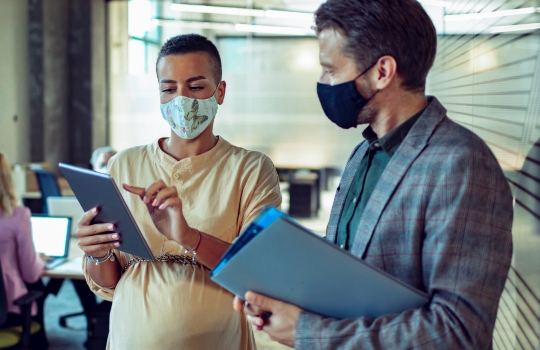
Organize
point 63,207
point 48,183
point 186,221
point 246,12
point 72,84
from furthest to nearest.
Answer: point 72,84 → point 246,12 → point 48,183 → point 63,207 → point 186,221

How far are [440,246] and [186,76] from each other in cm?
92

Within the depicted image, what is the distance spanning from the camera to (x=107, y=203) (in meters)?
1.36

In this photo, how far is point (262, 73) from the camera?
29.5 feet

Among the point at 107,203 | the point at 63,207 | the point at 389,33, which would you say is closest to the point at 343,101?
the point at 389,33

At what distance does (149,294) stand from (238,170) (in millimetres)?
414

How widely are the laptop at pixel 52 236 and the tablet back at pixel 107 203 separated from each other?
269 cm

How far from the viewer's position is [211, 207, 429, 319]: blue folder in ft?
3.12

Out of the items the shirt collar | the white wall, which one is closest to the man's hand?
the shirt collar

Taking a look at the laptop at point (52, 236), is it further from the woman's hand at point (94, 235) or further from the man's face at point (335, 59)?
the man's face at point (335, 59)

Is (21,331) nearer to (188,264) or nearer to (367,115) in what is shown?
(188,264)

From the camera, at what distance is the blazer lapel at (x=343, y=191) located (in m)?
1.29

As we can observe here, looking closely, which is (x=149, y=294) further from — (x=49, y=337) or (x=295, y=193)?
(x=295, y=193)

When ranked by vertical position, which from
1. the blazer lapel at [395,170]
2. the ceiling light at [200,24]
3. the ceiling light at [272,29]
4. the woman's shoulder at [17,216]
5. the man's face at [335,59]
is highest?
the ceiling light at [200,24]

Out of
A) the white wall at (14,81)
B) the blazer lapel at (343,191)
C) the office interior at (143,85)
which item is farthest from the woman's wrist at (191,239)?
the white wall at (14,81)
